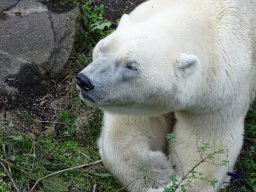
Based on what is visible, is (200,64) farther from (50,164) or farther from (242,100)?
(50,164)

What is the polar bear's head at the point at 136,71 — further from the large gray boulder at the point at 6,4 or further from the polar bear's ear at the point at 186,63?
the large gray boulder at the point at 6,4

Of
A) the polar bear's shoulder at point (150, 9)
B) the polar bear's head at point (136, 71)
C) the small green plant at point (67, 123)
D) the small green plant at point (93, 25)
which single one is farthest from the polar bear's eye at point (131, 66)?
the small green plant at point (93, 25)

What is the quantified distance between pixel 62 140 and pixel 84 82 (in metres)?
1.37

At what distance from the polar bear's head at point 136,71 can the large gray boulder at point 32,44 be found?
126cm

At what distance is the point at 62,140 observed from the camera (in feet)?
16.1

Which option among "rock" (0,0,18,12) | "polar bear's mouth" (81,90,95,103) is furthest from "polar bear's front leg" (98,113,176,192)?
"rock" (0,0,18,12)

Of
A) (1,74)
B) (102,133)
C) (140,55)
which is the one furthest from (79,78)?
(1,74)

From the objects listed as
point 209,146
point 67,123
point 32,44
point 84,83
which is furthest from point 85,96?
point 32,44

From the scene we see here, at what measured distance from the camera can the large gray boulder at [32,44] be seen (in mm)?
4988

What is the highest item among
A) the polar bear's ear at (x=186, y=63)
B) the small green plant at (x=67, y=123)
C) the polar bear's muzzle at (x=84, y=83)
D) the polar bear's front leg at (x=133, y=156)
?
the polar bear's ear at (x=186, y=63)

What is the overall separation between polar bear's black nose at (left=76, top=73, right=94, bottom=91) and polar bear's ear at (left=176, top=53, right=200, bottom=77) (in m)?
0.50

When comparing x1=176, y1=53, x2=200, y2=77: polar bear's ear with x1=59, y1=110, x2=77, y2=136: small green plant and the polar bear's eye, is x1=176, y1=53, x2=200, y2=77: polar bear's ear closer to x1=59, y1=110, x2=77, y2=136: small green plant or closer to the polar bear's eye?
the polar bear's eye

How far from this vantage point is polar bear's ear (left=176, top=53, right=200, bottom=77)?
3752 millimetres

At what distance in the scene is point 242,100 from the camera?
434 centimetres
